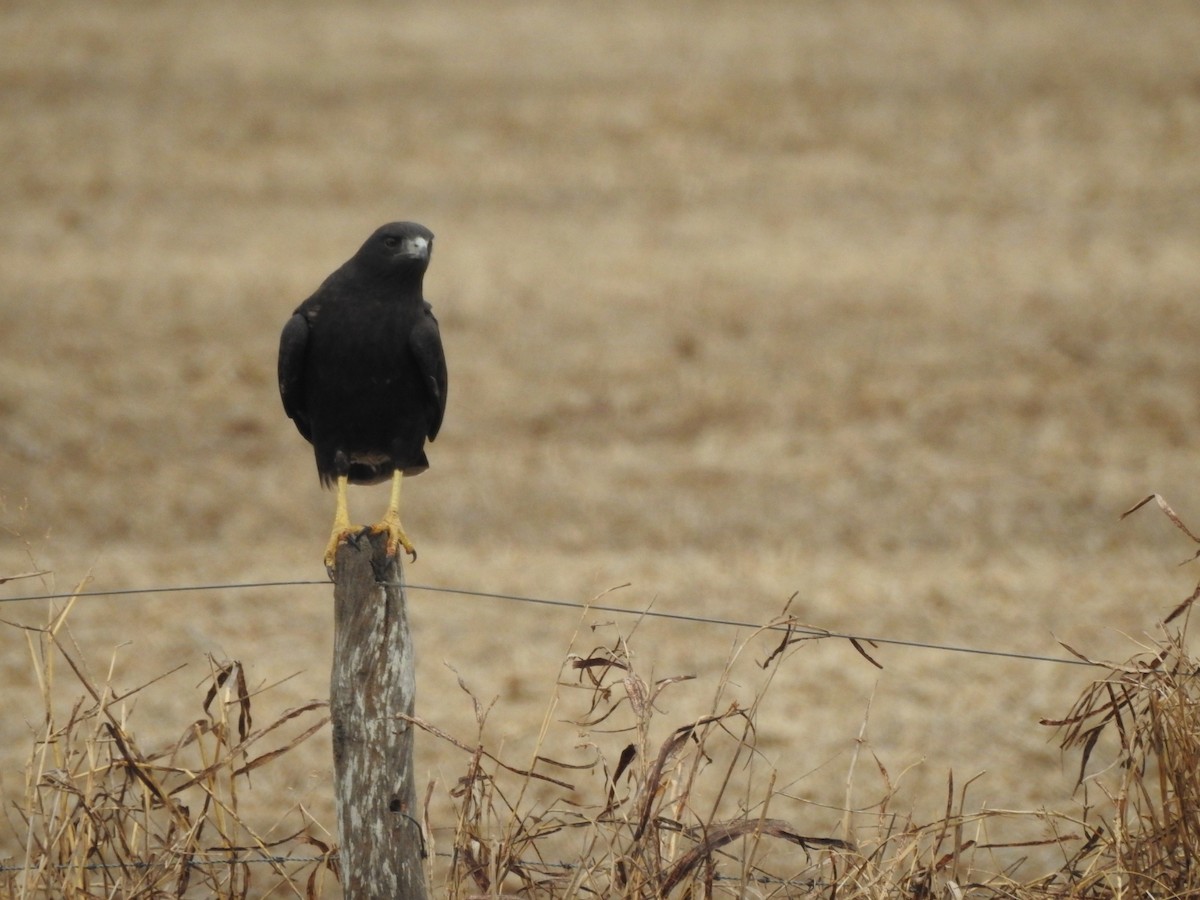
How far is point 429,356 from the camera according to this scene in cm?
459

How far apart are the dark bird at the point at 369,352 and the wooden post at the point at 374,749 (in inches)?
44.7

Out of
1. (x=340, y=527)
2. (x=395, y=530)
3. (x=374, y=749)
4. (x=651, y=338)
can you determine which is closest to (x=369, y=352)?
(x=340, y=527)

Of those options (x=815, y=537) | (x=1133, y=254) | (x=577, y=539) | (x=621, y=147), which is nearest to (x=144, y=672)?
(x=577, y=539)

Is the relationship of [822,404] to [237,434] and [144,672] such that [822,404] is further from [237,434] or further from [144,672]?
[144,672]

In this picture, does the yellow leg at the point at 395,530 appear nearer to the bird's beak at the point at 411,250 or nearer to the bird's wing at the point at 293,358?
the bird's wing at the point at 293,358

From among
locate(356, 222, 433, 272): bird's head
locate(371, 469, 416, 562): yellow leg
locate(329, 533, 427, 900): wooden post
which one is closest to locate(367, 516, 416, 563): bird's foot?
locate(371, 469, 416, 562): yellow leg

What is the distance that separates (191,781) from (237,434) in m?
9.28

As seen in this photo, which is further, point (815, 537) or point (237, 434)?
point (237, 434)

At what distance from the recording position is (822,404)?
12.9m

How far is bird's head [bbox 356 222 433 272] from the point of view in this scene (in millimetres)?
4480

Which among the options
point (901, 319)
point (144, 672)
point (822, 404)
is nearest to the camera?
point (144, 672)

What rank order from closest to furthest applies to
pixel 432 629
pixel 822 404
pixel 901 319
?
pixel 432 629 → pixel 822 404 → pixel 901 319

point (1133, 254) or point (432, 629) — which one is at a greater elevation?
point (1133, 254)

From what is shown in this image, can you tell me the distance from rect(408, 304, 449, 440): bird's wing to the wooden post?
1438 mm
